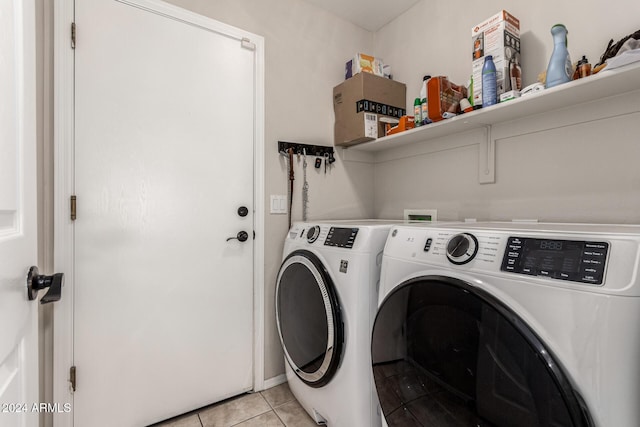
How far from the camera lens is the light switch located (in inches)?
73.1

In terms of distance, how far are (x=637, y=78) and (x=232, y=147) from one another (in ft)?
5.82

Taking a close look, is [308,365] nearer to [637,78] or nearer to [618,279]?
[618,279]

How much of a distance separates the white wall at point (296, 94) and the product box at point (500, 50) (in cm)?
98

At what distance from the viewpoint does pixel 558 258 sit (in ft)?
2.18

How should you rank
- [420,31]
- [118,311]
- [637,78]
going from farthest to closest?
1. [420,31]
2. [118,311]
3. [637,78]

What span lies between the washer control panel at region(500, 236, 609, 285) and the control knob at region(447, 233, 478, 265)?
0.08 m

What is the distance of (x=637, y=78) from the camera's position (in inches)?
40.9

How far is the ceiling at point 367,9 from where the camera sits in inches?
78.7

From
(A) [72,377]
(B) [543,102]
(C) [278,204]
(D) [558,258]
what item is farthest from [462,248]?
(A) [72,377]

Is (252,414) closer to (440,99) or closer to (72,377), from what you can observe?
(72,377)

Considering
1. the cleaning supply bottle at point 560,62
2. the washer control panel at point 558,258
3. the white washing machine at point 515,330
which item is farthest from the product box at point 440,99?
the washer control panel at point 558,258

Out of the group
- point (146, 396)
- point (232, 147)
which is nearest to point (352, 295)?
point (232, 147)

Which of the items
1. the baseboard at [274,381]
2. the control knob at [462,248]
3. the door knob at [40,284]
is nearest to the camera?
the door knob at [40,284]

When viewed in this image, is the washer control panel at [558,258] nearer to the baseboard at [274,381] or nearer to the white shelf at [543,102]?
the white shelf at [543,102]
